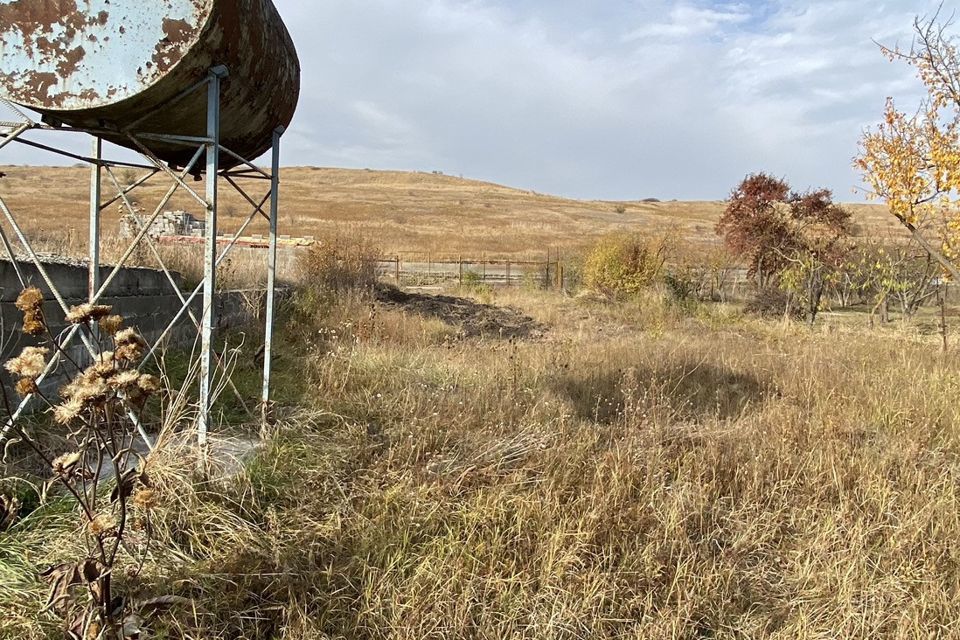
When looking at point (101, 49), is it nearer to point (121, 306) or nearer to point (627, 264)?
point (121, 306)

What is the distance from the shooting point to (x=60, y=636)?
2277 millimetres

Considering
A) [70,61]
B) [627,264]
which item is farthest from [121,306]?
[627,264]

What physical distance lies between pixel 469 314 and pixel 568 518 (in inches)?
403

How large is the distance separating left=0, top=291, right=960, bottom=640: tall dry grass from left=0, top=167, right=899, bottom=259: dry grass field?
2669cm

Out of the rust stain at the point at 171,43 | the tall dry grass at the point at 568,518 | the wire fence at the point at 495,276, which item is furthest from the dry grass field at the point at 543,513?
the wire fence at the point at 495,276

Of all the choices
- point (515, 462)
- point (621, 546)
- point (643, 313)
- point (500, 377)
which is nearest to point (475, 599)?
point (621, 546)

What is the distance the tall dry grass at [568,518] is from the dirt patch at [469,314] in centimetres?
551

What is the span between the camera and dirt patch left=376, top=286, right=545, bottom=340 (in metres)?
11.6

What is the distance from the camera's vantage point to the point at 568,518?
136 inches

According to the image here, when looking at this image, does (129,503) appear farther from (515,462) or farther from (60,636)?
(515,462)

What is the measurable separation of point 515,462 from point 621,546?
3.08ft

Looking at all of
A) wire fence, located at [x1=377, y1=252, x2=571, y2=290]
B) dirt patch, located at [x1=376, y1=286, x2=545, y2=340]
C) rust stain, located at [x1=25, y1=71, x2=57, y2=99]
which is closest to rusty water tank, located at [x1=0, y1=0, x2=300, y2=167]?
rust stain, located at [x1=25, y1=71, x2=57, y2=99]

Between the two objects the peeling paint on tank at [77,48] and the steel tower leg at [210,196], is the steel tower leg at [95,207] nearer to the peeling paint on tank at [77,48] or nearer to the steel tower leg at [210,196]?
the peeling paint on tank at [77,48]

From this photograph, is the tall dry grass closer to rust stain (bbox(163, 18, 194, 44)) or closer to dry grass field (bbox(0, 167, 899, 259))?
rust stain (bbox(163, 18, 194, 44))
